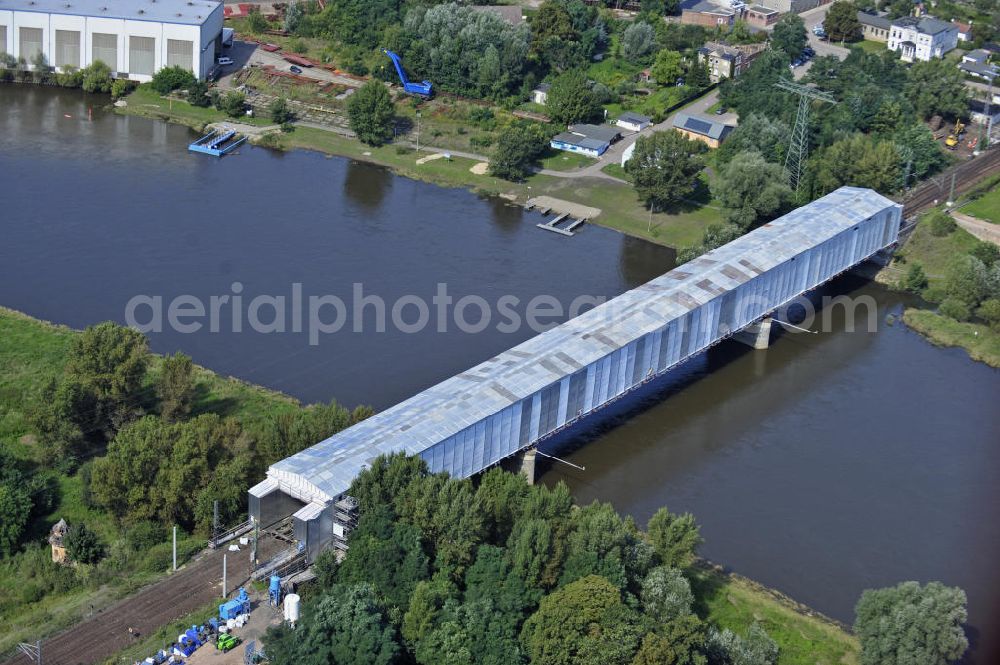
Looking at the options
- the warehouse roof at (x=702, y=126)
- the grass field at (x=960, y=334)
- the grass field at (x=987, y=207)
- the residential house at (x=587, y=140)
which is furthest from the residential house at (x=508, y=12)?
the grass field at (x=960, y=334)

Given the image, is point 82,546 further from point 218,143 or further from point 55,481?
point 218,143

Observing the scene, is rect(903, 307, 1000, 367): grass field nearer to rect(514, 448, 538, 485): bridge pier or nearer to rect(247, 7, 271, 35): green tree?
rect(514, 448, 538, 485): bridge pier

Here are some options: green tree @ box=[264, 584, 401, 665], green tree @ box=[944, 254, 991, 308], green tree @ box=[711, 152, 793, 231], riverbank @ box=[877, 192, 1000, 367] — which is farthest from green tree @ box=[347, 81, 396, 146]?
green tree @ box=[264, 584, 401, 665]

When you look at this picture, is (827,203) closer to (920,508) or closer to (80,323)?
(920,508)

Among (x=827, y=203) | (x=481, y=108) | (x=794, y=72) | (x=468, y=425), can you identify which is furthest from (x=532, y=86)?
(x=468, y=425)

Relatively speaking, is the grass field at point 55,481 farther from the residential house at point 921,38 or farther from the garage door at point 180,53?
the residential house at point 921,38

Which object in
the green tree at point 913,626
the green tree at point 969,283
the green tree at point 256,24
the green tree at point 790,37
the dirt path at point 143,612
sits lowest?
the dirt path at point 143,612
